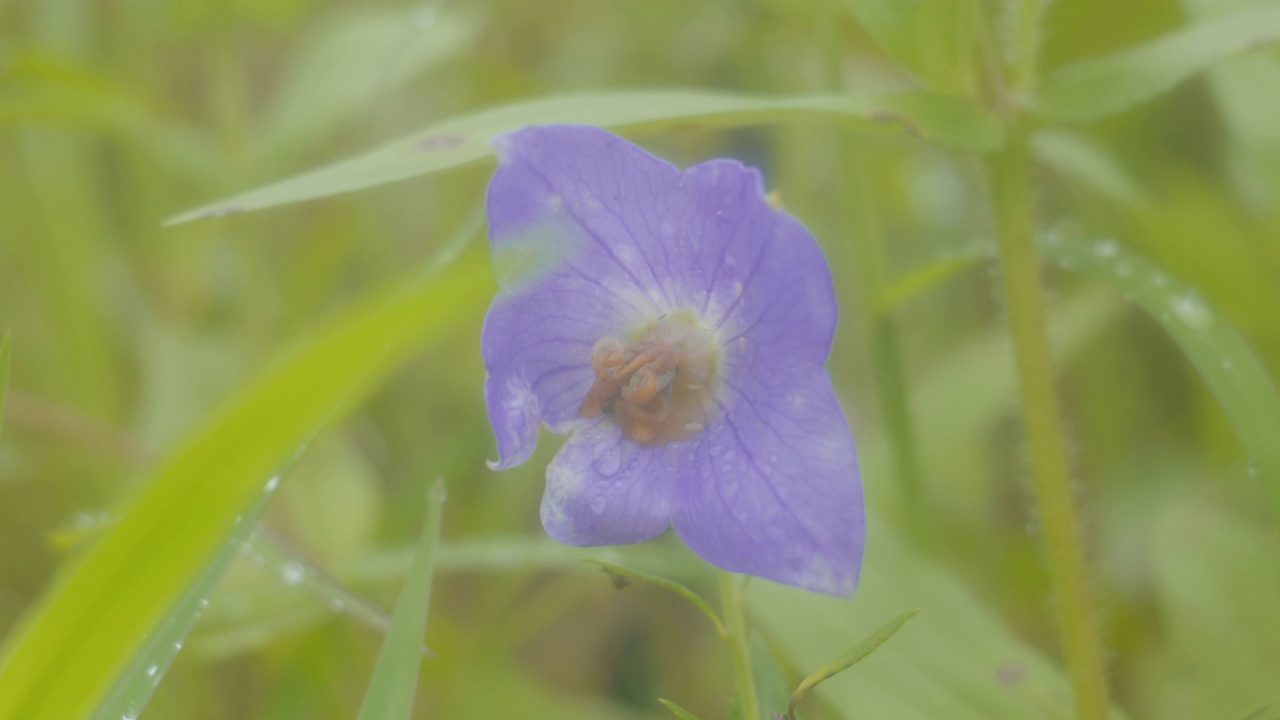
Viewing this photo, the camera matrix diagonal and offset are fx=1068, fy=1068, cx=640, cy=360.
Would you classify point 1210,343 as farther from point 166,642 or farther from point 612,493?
point 166,642

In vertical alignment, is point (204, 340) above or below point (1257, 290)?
below

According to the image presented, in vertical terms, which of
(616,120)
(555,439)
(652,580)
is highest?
(616,120)

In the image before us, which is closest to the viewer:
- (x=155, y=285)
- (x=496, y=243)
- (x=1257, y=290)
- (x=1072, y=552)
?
(x=496, y=243)

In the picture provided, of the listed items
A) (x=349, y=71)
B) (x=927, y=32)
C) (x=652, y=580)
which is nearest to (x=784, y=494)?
(x=652, y=580)

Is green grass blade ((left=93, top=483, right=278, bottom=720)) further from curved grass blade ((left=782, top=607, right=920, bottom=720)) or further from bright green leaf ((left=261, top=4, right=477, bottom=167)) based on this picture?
bright green leaf ((left=261, top=4, right=477, bottom=167))

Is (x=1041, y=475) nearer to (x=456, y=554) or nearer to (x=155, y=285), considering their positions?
(x=456, y=554)

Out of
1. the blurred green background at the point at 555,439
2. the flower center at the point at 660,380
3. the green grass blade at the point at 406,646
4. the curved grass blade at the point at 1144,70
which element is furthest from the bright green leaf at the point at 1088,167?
the green grass blade at the point at 406,646

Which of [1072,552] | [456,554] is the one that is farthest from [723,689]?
[1072,552]
